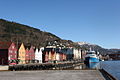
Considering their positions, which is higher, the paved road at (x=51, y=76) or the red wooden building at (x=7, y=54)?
the red wooden building at (x=7, y=54)

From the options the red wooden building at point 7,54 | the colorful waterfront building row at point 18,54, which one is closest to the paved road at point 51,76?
the red wooden building at point 7,54

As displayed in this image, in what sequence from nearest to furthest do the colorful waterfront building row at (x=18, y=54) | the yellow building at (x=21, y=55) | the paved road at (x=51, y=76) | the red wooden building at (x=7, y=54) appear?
the paved road at (x=51, y=76)
the red wooden building at (x=7, y=54)
the colorful waterfront building row at (x=18, y=54)
the yellow building at (x=21, y=55)

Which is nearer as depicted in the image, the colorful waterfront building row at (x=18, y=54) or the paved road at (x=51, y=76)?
the paved road at (x=51, y=76)

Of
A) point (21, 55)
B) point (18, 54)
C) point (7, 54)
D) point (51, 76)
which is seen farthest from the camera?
point (21, 55)

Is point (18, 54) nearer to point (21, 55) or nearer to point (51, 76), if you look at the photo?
point (21, 55)

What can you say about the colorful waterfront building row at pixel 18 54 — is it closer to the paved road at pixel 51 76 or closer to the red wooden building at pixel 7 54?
the red wooden building at pixel 7 54

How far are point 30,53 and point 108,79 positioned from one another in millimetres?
100789

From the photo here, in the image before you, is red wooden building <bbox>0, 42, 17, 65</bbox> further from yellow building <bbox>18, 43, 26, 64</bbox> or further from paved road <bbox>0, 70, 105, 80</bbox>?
paved road <bbox>0, 70, 105, 80</bbox>

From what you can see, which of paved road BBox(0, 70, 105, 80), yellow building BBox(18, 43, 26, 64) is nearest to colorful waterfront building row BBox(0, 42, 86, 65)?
yellow building BBox(18, 43, 26, 64)

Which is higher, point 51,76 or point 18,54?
point 18,54

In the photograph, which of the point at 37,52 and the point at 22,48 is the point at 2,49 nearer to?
the point at 22,48

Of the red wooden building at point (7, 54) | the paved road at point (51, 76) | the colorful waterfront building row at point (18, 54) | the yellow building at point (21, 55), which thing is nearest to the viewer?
the paved road at point (51, 76)

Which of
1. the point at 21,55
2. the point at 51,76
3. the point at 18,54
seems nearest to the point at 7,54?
the point at 18,54

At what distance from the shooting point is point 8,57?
102 m
